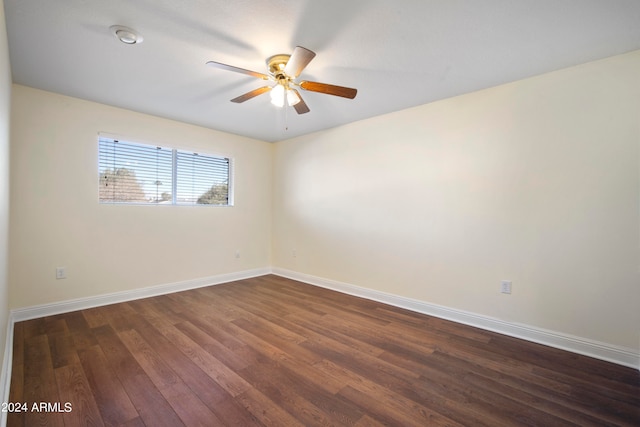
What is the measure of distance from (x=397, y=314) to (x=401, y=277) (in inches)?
17.4

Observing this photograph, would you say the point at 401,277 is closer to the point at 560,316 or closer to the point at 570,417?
the point at 560,316

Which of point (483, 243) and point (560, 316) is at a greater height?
point (483, 243)

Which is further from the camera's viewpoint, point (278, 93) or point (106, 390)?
point (278, 93)

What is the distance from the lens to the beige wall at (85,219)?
277cm

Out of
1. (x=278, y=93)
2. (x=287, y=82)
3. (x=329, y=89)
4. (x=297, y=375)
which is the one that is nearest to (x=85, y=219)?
(x=278, y=93)

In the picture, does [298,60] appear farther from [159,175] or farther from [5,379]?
[159,175]

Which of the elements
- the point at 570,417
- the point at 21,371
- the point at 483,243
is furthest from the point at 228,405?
the point at 483,243

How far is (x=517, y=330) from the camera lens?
2553 millimetres

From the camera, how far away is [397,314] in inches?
122

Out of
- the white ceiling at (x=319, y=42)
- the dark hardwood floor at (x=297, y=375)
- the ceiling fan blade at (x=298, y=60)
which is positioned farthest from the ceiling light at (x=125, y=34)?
the dark hardwood floor at (x=297, y=375)

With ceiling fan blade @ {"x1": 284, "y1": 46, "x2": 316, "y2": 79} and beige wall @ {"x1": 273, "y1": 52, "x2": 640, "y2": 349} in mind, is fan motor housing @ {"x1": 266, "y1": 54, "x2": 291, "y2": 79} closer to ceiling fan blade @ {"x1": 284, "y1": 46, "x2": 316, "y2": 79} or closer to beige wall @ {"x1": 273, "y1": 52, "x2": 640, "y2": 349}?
ceiling fan blade @ {"x1": 284, "y1": 46, "x2": 316, "y2": 79}

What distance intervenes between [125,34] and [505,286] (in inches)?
144

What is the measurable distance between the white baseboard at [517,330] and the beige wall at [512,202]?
0.06 metres

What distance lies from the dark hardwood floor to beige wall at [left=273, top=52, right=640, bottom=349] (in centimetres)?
42
